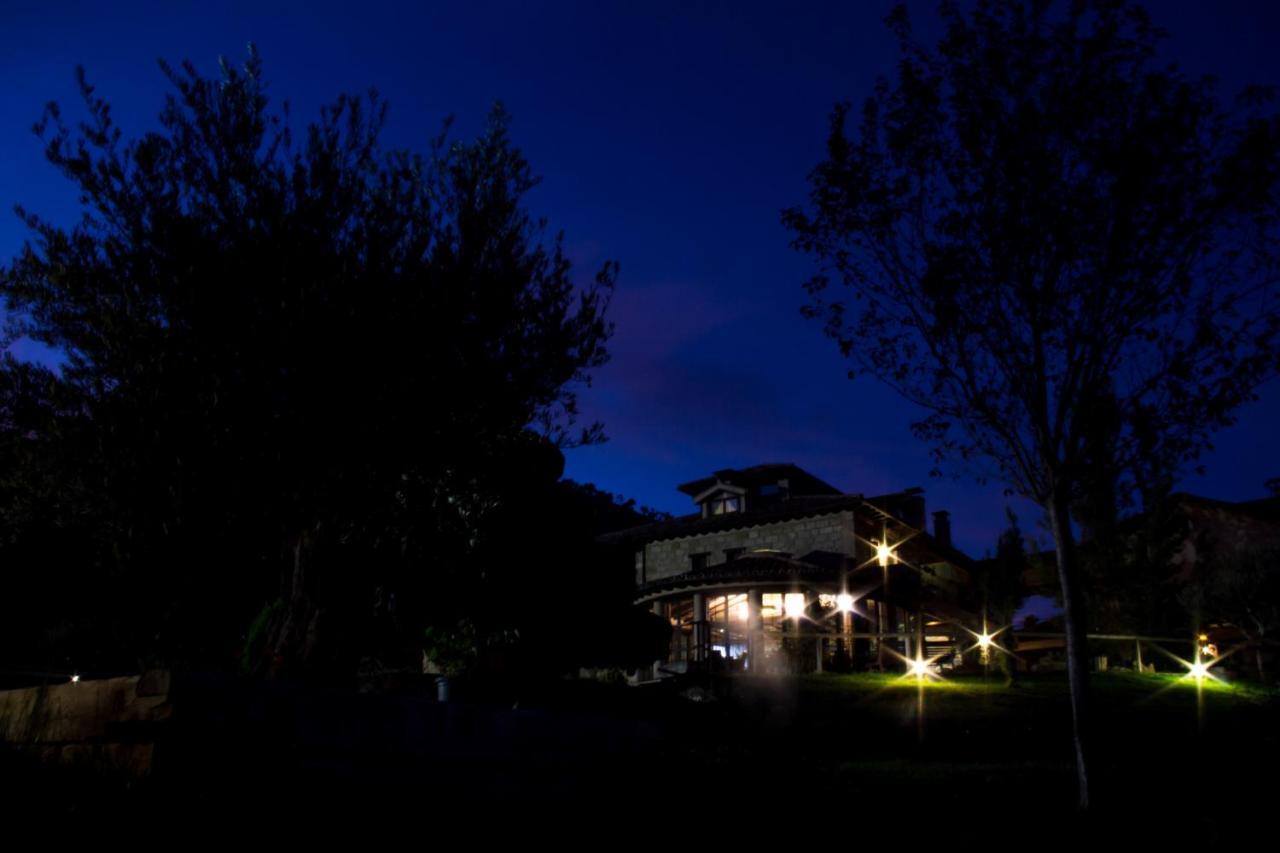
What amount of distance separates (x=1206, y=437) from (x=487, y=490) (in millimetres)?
9526

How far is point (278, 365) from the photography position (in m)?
10.1

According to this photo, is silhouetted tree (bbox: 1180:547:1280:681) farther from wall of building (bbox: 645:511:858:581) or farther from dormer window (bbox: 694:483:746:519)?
dormer window (bbox: 694:483:746:519)

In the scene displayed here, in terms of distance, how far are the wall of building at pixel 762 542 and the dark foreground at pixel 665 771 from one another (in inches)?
678

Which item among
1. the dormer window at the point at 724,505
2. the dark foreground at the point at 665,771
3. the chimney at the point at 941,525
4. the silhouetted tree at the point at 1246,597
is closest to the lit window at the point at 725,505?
the dormer window at the point at 724,505

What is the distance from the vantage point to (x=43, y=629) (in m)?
18.8

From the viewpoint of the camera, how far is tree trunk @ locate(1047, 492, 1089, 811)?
9.43 metres

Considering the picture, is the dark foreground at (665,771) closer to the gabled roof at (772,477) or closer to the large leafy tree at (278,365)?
the large leafy tree at (278,365)

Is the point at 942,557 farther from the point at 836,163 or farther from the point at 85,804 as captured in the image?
the point at 85,804

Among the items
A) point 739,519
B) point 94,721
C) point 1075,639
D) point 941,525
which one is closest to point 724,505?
point 739,519

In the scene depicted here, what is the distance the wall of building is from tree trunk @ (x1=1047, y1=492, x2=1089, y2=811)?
939 inches

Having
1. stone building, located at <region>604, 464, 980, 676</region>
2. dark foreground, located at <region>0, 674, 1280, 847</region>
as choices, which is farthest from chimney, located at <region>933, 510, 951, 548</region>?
dark foreground, located at <region>0, 674, 1280, 847</region>

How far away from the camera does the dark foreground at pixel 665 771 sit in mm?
5262

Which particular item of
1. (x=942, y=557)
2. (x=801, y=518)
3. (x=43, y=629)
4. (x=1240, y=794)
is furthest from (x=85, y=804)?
(x=942, y=557)

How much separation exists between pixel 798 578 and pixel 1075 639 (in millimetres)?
16985
